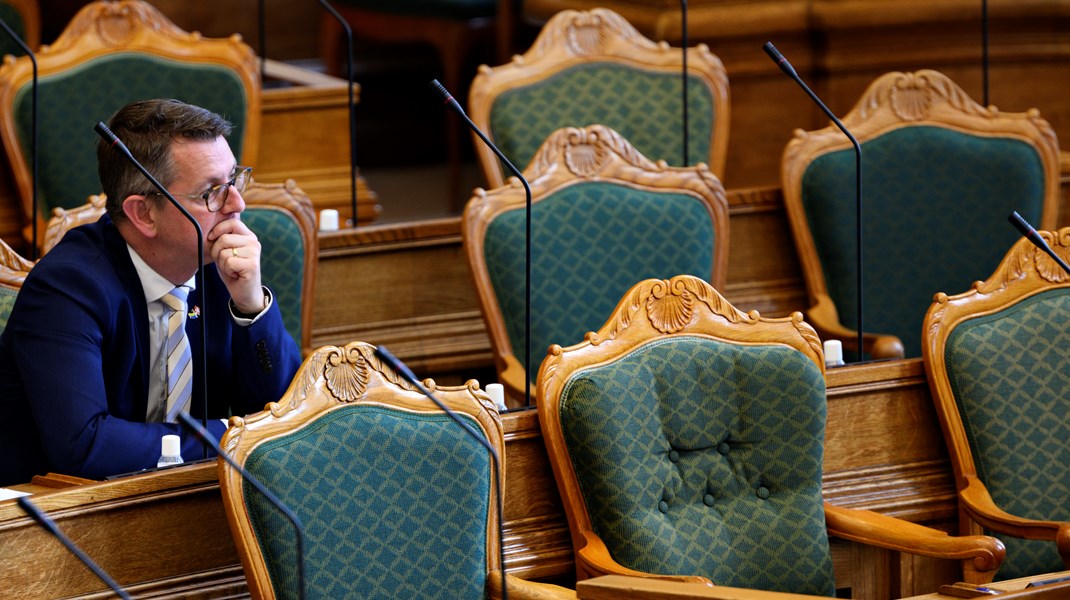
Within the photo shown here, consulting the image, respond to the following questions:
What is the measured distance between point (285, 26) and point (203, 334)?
2.00 meters

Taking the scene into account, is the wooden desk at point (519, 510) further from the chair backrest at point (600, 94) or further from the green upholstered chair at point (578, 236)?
the chair backrest at point (600, 94)

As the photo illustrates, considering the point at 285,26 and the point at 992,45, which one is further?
the point at 285,26

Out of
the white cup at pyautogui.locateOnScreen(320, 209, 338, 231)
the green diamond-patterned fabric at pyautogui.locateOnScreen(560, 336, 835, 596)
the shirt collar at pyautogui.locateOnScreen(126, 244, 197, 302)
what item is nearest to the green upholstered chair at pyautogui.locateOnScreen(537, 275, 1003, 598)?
the green diamond-patterned fabric at pyautogui.locateOnScreen(560, 336, 835, 596)

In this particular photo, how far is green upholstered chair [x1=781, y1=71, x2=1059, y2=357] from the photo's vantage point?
1.88 meters

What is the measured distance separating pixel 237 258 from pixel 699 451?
44 centimetres

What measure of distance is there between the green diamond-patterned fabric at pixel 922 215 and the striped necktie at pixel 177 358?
92 cm

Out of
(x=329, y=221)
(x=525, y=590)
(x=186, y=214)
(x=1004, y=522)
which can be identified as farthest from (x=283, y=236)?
(x=1004, y=522)

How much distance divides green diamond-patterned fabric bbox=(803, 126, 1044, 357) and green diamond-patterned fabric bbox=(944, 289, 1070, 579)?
39 cm

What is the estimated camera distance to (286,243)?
5.26ft

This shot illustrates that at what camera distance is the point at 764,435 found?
135 cm

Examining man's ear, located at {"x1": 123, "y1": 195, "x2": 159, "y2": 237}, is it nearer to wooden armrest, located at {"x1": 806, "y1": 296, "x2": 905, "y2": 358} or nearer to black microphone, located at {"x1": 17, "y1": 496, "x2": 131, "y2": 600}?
black microphone, located at {"x1": 17, "y1": 496, "x2": 131, "y2": 600}

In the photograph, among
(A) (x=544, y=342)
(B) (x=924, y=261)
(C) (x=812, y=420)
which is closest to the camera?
(C) (x=812, y=420)

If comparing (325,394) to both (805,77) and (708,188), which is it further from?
(805,77)

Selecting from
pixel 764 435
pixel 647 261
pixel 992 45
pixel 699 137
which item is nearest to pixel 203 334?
pixel 764 435
